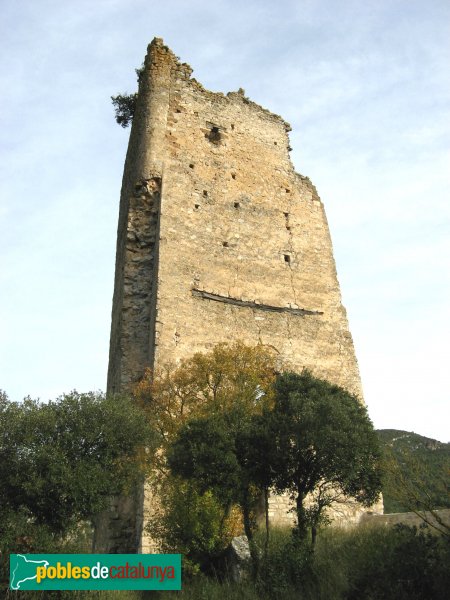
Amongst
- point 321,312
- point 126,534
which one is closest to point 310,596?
point 126,534

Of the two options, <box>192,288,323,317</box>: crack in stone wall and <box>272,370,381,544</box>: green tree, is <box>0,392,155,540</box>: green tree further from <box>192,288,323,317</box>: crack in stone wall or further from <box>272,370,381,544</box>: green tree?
<box>192,288,323,317</box>: crack in stone wall

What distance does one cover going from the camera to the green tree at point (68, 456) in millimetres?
8367

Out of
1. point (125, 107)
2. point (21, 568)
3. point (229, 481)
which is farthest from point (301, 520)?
point (125, 107)

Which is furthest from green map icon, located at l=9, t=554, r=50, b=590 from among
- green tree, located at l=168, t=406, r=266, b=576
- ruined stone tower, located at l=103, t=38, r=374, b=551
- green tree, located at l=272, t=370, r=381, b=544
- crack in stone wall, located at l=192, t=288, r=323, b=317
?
crack in stone wall, located at l=192, t=288, r=323, b=317

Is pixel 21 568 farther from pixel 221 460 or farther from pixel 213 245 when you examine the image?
pixel 213 245

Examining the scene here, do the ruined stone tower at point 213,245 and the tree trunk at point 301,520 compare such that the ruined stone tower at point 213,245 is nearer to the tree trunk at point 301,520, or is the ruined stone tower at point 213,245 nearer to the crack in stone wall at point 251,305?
the crack in stone wall at point 251,305

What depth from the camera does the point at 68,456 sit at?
346 inches

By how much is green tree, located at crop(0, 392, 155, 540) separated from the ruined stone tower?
297 cm

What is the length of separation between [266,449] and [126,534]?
5305 millimetres

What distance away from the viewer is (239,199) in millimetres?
15641

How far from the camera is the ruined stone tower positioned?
13.5 m

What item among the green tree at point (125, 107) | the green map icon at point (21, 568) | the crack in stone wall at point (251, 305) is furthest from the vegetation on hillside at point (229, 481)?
the green tree at point (125, 107)

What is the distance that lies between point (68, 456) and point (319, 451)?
377 centimetres

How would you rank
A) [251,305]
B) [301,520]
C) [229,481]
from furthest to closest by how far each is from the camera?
1. [251,305]
2. [301,520]
3. [229,481]
